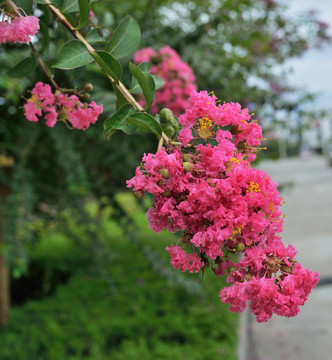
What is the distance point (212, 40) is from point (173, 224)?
9.85 ft

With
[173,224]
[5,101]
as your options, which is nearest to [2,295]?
[5,101]

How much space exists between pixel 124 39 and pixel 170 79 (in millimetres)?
1220

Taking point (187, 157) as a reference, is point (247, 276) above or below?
below

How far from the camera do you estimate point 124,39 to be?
770 mm

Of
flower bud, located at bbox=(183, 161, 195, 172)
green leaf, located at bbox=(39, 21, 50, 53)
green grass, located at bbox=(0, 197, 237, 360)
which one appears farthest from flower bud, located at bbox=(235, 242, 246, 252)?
green grass, located at bbox=(0, 197, 237, 360)

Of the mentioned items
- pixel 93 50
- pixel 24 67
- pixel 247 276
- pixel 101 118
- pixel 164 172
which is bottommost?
pixel 247 276

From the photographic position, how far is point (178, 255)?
2.20 ft

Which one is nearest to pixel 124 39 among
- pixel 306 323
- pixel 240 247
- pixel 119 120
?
pixel 119 120

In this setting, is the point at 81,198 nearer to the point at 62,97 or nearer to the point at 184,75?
the point at 184,75

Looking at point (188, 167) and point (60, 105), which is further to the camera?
point (60, 105)

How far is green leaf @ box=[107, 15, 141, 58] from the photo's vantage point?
2.49 ft

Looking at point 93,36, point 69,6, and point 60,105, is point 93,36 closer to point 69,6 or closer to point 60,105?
point 69,6

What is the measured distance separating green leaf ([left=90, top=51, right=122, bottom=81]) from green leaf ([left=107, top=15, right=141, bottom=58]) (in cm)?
8

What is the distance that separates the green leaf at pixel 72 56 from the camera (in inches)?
27.0
